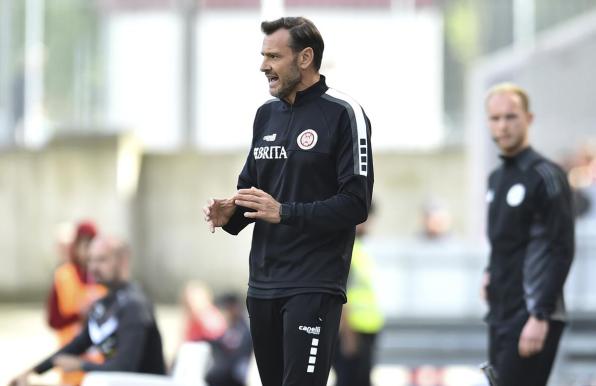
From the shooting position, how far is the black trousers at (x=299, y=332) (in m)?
4.66

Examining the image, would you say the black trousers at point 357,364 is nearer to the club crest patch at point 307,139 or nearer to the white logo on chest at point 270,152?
the white logo on chest at point 270,152

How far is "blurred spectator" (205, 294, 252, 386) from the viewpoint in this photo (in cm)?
1253

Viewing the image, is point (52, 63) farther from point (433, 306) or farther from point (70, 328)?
point (70, 328)

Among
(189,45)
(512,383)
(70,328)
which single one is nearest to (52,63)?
(189,45)

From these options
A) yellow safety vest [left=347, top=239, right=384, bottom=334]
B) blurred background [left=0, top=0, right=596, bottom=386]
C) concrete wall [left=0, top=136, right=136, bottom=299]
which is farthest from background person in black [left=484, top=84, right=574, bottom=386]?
concrete wall [left=0, top=136, right=136, bottom=299]

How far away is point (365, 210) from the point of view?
4.71 m

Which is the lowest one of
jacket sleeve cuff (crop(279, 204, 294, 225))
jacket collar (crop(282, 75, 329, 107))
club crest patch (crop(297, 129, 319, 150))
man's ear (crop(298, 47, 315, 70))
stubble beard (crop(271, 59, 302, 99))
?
jacket sleeve cuff (crop(279, 204, 294, 225))

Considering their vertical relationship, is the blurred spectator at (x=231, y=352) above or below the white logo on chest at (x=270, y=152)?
below

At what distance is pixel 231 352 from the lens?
12.7 m

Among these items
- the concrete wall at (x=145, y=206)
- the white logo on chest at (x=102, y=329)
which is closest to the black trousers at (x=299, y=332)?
the white logo on chest at (x=102, y=329)

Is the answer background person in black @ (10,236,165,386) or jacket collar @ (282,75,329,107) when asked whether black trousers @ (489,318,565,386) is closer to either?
jacket collar @ (282,75,329,107)

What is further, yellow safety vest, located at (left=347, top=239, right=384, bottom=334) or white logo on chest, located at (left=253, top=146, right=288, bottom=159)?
yellow safety vest, located at (left=347, top=239, right=384, bottom=334)

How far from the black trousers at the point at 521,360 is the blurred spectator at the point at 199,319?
779 cm

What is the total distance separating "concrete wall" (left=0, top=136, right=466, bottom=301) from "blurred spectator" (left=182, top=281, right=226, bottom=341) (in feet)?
30.2
